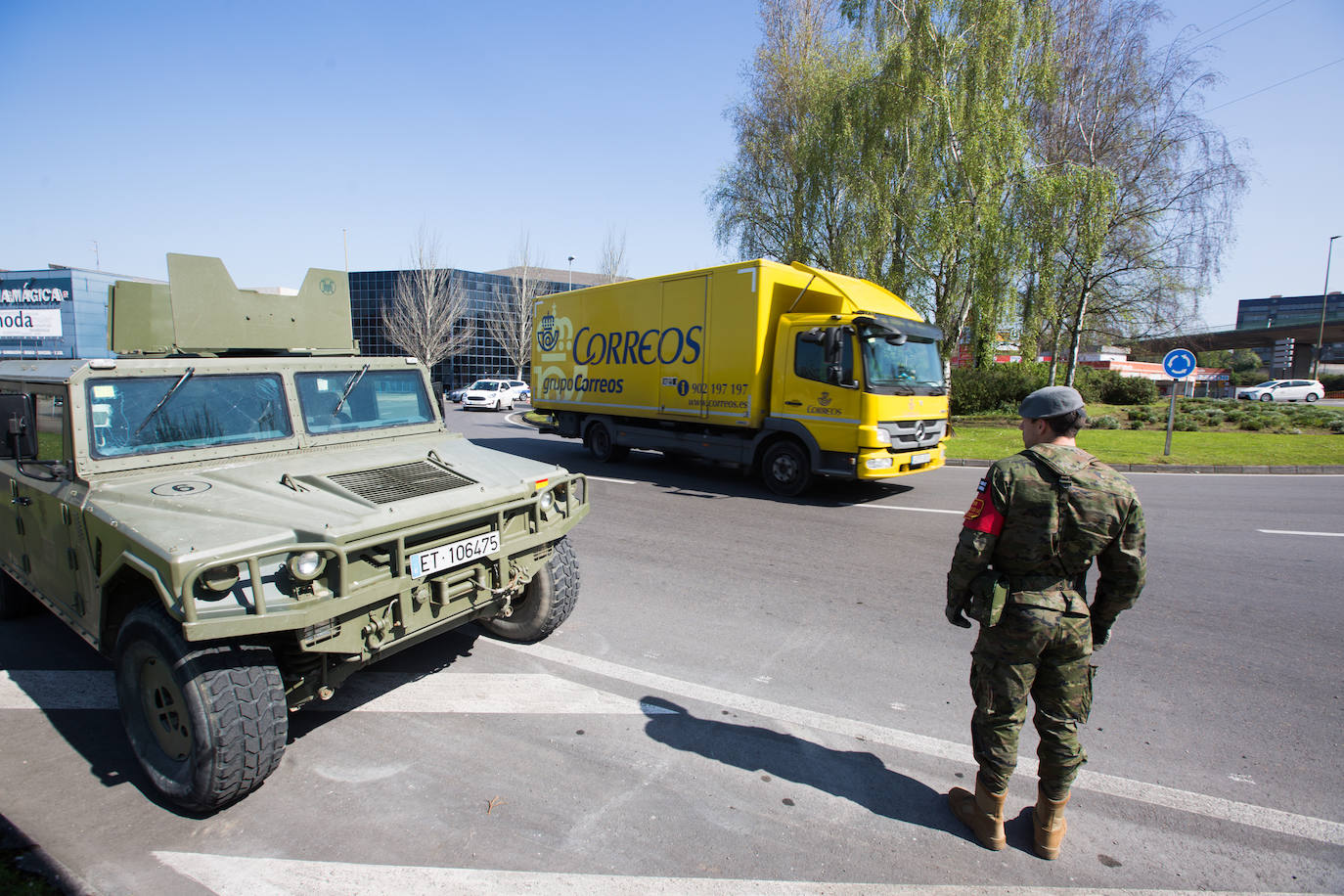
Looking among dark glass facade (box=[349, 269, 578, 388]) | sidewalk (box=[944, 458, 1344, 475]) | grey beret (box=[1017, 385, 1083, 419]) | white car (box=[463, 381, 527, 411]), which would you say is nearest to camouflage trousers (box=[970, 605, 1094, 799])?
grey beret (box=[1017, 385, 1083, 419])

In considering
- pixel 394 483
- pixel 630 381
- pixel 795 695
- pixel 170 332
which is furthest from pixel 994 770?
pixel 630 381

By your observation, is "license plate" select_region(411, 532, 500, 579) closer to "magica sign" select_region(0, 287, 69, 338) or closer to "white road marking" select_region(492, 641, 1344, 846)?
"white road marking" select_region(492, 641, 1344, 846)

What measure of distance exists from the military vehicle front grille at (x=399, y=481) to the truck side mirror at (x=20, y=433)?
5.42ft

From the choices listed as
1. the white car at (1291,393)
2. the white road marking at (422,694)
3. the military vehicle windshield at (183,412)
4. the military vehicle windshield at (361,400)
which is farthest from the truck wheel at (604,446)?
the white car at (1291,393)

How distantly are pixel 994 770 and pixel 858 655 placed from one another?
5.84ft

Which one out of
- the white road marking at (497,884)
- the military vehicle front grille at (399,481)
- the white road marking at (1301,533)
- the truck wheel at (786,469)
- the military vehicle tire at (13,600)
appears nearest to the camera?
the white road marking at (497,884)

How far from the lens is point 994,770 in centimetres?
266

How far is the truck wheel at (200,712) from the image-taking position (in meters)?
2.69

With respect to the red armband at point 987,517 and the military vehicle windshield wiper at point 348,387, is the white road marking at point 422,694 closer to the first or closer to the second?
the military vehicle windshield wiper at point 348,387

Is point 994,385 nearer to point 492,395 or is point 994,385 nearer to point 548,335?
point 548,335

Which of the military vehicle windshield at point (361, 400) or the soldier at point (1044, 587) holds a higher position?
the military vehicle windshield at point (361, 400)

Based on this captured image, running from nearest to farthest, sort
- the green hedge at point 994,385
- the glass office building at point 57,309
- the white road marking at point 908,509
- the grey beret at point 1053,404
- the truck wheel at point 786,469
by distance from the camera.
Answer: the grey beret at point 1053,404
the white road marking at point 908,509
the truck wheel at point 786,469
the glass office building at point 57,309
the green hedge at point 994,385

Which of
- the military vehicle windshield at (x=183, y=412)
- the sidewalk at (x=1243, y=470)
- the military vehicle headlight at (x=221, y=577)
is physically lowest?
the sidewalk at (x=1243, y=470)

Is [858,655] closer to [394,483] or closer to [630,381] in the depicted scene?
[394,483]
